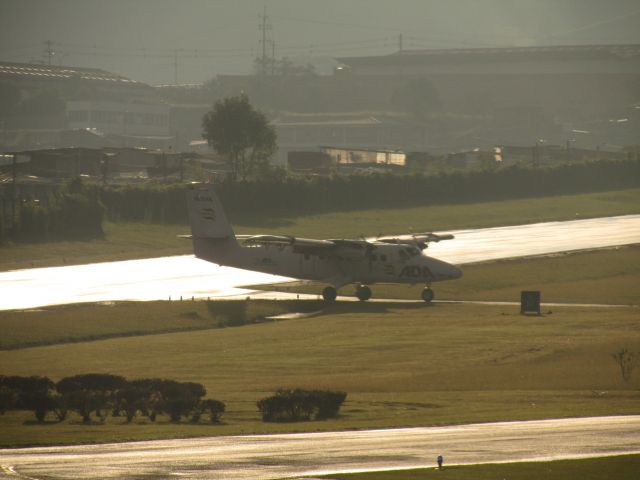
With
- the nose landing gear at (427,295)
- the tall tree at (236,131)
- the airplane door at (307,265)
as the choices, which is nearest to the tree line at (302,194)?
the tall tree at (236,131)

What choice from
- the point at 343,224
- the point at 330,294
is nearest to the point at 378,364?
the point at 330,294

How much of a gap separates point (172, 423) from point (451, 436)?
9411 mm

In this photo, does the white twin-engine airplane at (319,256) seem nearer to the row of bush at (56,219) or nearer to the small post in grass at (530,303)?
the small post in grass at (530,303)

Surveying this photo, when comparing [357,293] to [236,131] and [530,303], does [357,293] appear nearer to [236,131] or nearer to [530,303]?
[530,303]

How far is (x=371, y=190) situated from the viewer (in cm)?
13012

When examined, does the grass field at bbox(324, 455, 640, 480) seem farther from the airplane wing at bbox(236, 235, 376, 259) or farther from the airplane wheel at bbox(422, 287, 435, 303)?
the airplane wing at bbox(236, 235, 376, 259)

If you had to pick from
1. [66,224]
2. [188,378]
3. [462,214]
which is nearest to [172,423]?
[188,378]

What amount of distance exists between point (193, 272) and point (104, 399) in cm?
4653

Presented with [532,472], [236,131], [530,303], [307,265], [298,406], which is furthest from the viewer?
[236,131]

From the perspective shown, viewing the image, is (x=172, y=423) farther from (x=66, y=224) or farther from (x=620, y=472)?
(x=66, y=224)

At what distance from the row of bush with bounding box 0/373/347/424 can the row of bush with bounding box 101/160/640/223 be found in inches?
2883

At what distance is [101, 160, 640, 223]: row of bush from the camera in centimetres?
11569

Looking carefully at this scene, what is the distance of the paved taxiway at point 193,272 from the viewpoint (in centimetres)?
7519

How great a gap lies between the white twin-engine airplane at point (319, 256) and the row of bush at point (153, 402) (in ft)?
101
